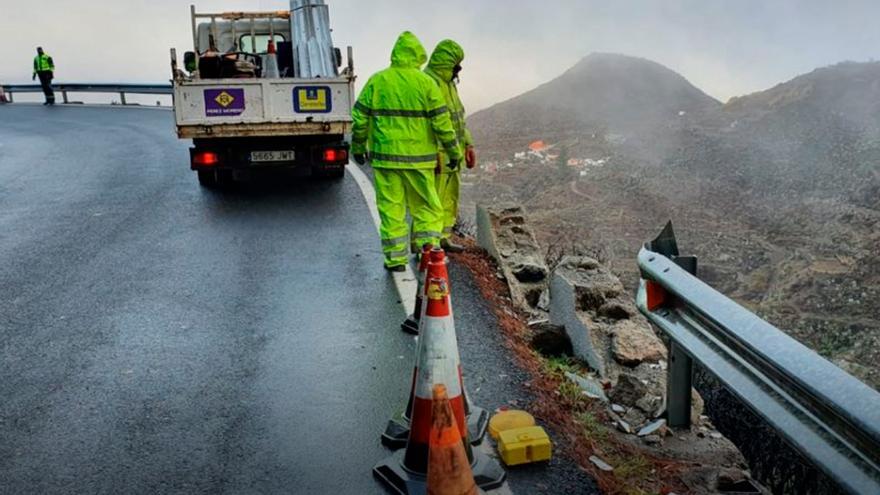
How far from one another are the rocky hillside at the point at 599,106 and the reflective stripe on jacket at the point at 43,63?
1670 cm

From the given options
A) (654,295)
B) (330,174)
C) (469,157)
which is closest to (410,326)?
(654,295)

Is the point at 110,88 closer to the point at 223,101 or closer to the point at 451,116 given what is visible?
the point at 223,101

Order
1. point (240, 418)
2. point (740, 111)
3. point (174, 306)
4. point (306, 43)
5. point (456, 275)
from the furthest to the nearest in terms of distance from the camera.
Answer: point (740, 111) < point (306, 43) < point (456, 275) < point (174, 306) < point (240, 418)

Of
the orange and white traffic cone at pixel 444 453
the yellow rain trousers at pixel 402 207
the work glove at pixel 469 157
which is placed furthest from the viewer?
the work glove at pixel 469 157

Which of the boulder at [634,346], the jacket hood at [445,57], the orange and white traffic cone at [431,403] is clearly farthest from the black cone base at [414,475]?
the jacket hood at [445,57]

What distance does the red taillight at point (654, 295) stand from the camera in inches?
146

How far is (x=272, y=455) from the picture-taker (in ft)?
11.6

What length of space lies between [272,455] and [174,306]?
2519mm

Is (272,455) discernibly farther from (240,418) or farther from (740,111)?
(740,111)

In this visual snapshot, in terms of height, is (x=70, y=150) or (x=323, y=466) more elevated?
(x=70, y=150)

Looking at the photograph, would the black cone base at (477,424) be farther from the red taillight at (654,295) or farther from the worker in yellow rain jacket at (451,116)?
the worker in yellow rain jacket at (451,116)

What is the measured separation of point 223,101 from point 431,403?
7.34 m

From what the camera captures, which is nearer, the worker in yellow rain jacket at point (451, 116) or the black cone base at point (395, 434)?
the black cone base at point (395, 434)

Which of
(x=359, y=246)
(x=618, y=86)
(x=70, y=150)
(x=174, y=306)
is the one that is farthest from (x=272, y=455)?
(x=618, y=86)
